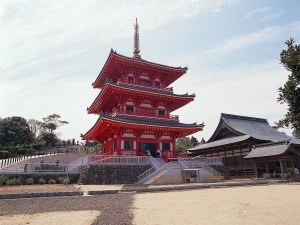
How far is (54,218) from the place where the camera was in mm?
8148

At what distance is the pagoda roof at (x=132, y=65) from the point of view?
29.2 m

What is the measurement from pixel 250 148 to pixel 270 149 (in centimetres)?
588

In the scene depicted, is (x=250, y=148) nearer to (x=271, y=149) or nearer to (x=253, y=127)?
(x=271, y=149)

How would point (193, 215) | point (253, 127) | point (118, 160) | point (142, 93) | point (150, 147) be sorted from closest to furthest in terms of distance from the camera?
point (193, 215) → point (118, 160) → point (142, 93) → point (150, 147) → point (253, 127)

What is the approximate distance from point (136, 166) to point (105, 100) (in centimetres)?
1191

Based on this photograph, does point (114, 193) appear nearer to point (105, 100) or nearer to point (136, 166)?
point (136, 166)

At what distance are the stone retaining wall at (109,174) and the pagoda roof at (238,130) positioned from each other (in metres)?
16.5

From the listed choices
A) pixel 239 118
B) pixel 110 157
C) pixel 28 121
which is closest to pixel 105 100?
pixel 110 157

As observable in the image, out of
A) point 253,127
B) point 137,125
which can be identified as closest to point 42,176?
point 137,125

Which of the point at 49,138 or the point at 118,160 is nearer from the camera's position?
the point at 118,160

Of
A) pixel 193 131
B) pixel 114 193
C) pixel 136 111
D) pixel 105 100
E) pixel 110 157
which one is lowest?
pixel 114 193

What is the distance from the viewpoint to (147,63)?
3052 cm

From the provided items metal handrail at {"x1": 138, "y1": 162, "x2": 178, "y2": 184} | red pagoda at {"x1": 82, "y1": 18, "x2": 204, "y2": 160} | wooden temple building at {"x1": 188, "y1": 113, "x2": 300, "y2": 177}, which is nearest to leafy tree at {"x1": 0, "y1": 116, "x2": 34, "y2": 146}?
red pagoda at {"x1": 82, "y1": 18, "x2": 204, "y2": 160}

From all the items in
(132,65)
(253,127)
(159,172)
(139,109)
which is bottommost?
(159,172)
